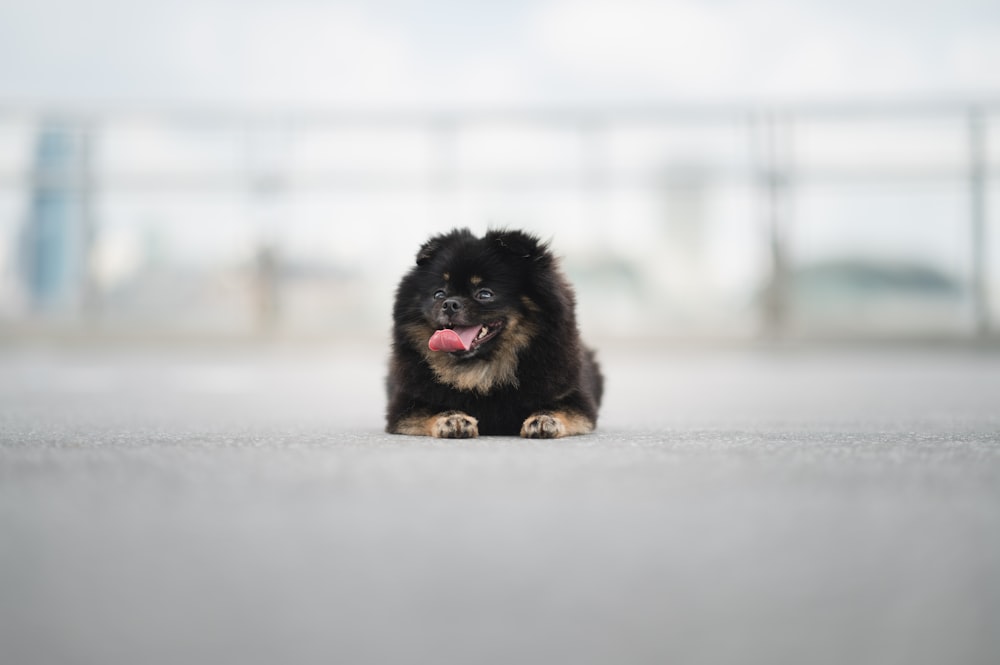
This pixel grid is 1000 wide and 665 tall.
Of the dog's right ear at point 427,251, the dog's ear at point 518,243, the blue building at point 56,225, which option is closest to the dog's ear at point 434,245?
the dog's right ear at point 427,251

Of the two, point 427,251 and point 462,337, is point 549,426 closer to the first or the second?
point 462,337

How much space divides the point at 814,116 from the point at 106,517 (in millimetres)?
10835

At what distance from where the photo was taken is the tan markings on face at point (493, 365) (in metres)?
3.18

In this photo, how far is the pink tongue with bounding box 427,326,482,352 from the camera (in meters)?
3.08

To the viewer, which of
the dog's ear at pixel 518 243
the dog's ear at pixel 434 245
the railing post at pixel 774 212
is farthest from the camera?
the railing post at pixel 774 212

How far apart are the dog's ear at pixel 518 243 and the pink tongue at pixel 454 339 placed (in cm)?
36

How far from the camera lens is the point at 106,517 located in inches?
64.7

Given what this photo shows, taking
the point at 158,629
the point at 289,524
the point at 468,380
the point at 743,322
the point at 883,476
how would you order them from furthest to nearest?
the point at 743,322 < the point at 468,380 < the point at 883,476 < the point at 289,524 < the point at 158,629

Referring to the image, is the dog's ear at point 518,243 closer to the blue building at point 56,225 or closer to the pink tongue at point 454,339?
the pink tongue at point 454,339

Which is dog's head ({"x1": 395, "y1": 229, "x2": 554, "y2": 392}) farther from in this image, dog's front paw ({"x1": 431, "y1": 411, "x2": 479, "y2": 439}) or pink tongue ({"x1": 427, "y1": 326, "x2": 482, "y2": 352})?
dog's front paw ({"x1": 431, "y1": 411, "x2": 479, "y2": 439})

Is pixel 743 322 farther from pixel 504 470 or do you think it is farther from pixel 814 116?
pixel 504 470

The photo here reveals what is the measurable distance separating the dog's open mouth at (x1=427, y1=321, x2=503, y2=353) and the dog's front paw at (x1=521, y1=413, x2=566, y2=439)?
0.35m

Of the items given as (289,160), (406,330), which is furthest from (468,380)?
(289,160)

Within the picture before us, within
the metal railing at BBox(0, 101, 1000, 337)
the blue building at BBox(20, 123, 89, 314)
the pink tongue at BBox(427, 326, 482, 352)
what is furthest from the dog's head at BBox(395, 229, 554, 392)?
the blue building at BBox(20, 123, 89, 314)
